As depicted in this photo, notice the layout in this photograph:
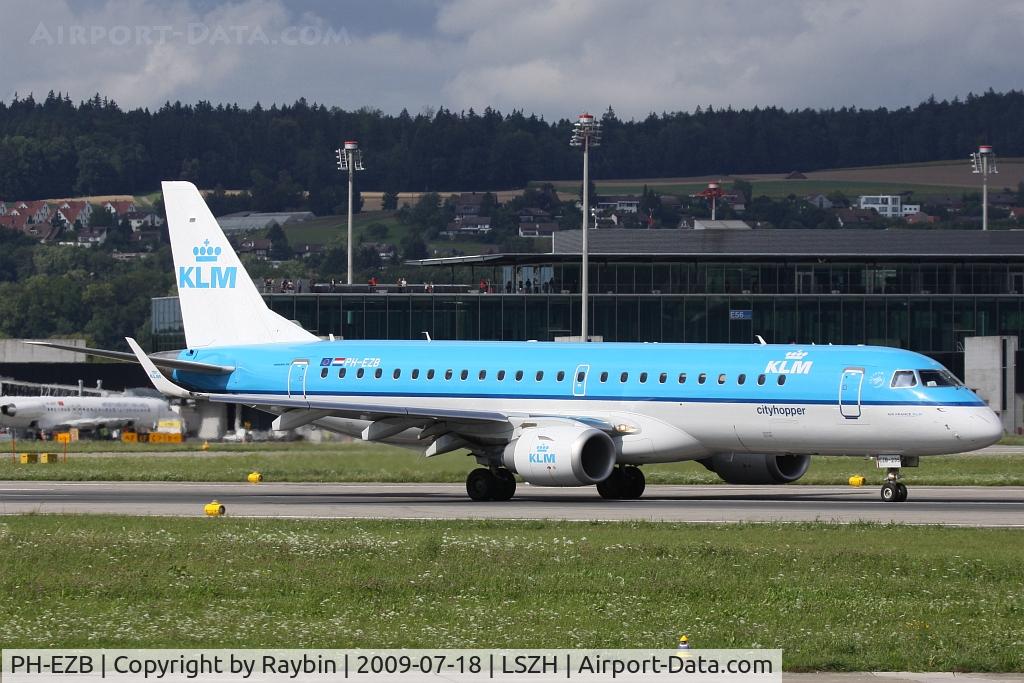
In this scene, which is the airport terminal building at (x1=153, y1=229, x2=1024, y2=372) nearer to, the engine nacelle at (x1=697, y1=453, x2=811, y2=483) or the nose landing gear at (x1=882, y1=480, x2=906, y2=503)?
the engine nacelle at (x1=697, y1=453, x2=811, y2=483)

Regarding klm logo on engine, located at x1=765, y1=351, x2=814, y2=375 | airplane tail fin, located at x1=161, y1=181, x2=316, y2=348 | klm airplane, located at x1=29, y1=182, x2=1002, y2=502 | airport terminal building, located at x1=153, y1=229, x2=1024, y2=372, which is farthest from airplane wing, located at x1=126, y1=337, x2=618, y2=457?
airport terminal building, located at x1=153, y1=229, x2=1024, y2=372

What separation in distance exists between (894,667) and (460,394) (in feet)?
90.2

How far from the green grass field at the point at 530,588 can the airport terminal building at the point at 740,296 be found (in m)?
76.4

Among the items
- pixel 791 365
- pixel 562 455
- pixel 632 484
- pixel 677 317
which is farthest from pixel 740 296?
pixel 562 455

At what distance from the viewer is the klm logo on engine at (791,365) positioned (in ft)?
129

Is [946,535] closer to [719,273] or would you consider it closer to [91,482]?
[91,482]

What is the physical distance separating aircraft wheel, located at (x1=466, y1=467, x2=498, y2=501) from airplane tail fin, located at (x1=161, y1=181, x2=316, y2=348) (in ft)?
31.5

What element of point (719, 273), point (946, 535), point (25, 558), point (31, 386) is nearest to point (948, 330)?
point (719, 273)

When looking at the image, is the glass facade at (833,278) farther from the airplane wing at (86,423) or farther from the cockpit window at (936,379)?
the cockpit window at (936,379)

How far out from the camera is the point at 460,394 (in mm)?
43344

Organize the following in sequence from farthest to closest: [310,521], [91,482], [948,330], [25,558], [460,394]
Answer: [948,330] < [91,482] < [460,394] < [310,521] < [25,558]

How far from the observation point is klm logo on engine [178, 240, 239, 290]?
50250 millimetres

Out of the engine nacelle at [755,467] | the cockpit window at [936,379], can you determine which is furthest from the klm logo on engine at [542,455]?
the cockpit window at [936,379]

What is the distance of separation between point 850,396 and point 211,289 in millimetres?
20744
